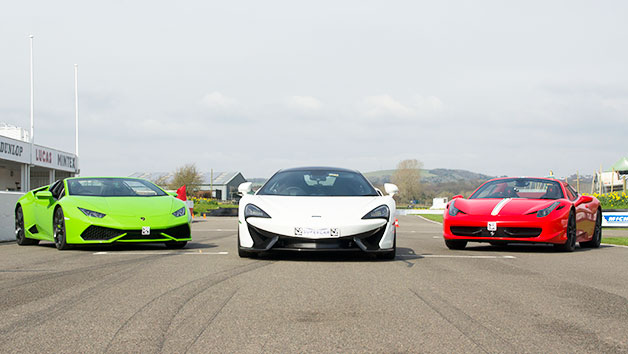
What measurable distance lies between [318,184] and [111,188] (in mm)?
3865

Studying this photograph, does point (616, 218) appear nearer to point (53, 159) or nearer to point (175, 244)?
point (175, 244)

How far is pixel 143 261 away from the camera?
8.91 m

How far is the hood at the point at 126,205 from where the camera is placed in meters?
10.7

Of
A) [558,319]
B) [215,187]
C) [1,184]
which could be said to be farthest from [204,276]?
[215,187]

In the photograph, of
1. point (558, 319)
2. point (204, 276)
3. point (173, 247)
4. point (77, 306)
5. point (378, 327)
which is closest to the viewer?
point (378, 327)

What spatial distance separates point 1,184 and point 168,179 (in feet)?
176

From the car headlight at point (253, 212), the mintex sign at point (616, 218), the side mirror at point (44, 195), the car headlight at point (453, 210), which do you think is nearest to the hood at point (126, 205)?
the side mirror at point (44, 195)

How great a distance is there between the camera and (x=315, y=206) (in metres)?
8.91

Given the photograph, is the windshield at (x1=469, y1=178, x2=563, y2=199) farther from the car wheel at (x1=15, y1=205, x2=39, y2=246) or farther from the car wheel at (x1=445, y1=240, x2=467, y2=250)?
the car wheel at (x1=15, y1=205, x2=39, y2=246)

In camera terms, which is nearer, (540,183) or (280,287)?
(280,287)

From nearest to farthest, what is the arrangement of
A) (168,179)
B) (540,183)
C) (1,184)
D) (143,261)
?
(143,261) → (540,183) → (1,184) → (168,179)

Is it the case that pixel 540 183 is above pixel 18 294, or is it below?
above

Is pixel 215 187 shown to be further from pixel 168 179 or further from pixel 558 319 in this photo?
pixel 558 319

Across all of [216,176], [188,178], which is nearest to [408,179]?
[216,176]
